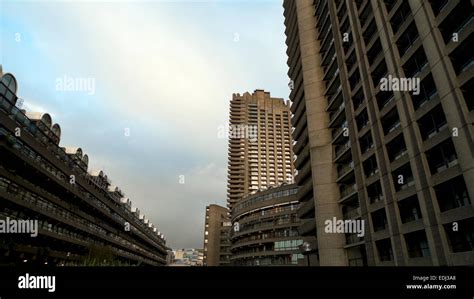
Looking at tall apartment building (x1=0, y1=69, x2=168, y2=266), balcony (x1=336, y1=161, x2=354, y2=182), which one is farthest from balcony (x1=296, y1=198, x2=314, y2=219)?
tall apartment building (x1=0, y1=69, x2=168, y2=266)

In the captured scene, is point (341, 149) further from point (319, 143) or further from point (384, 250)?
point (384, 250)

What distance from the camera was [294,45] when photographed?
168 ft

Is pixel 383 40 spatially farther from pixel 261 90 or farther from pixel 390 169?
pixel 261 90

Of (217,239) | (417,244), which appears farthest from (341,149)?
(217,239)

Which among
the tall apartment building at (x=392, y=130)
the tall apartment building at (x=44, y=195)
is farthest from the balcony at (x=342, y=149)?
the tall apartment building at (x=44, y=195)

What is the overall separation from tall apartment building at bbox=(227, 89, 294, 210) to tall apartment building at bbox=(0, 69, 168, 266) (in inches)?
2960

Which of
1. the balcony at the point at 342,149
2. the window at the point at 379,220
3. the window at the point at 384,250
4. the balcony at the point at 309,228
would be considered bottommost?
the window at the point at 384,250

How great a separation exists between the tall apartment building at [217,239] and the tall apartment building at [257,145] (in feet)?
26.5

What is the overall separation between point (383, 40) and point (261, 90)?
139m

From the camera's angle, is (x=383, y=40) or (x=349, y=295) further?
(x=383, y=40)

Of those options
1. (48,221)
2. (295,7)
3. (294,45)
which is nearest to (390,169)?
(294,45)

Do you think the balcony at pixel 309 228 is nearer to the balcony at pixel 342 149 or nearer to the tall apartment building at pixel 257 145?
the balcony at pixel 342 149

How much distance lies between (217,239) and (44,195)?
87.8 m

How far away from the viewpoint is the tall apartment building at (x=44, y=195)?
33.1 metres
